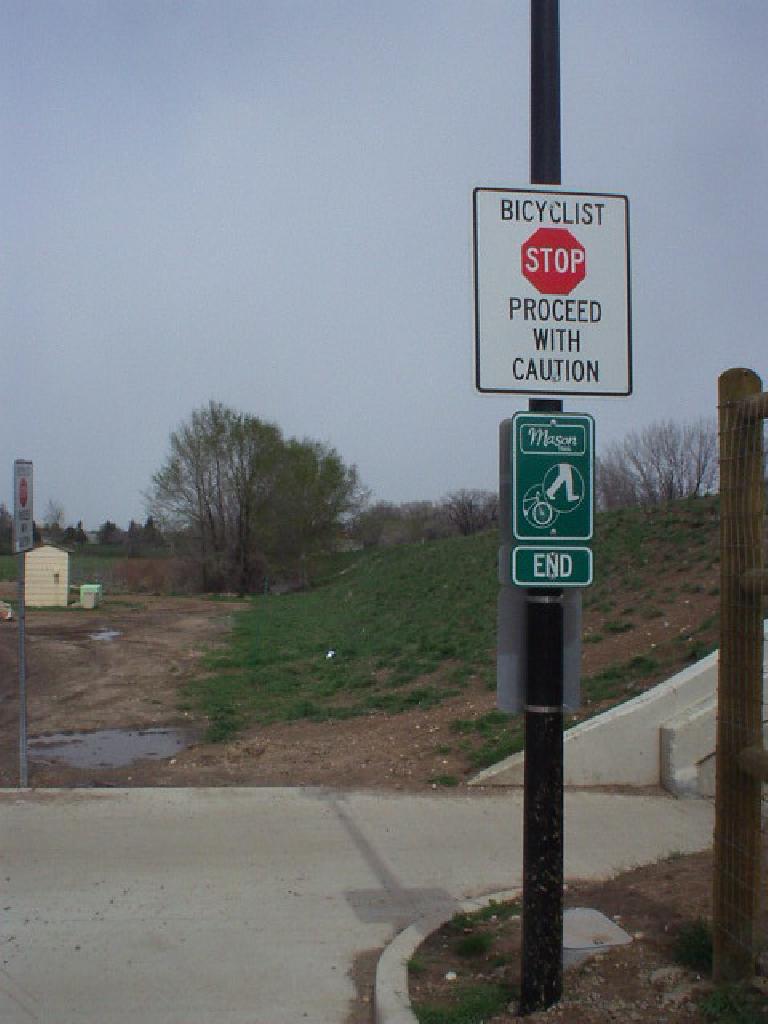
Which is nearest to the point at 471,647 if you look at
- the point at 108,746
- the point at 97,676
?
the point at 108,746

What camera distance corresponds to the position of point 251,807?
7.55 metres

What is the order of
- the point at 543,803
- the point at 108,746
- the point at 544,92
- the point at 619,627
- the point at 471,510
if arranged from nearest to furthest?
the point at 543,803, the point at 544,92, the point at 108,746, the point at 619,627, the point at 471,510

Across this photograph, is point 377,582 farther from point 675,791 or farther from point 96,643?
point 675,791

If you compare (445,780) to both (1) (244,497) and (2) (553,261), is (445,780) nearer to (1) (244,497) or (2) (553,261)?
(2) (553,261)

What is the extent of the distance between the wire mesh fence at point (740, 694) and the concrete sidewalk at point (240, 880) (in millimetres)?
1705

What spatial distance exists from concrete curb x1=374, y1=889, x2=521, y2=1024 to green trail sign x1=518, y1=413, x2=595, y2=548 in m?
2.00

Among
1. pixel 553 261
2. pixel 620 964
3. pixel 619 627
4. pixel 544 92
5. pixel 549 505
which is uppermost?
pixel 544 92

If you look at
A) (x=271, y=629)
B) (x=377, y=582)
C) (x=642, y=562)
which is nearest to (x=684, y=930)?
(x=642, y=562)

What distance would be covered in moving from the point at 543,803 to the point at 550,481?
1.28m

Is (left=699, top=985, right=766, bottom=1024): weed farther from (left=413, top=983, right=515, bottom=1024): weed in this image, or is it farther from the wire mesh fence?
(left=413, top=983, right=515, bottom=1024): weed

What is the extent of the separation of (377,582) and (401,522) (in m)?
46.4

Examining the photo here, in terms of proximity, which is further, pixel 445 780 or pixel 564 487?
pixel 445 780

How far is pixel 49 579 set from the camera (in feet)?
122

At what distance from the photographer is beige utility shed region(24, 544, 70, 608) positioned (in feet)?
122
